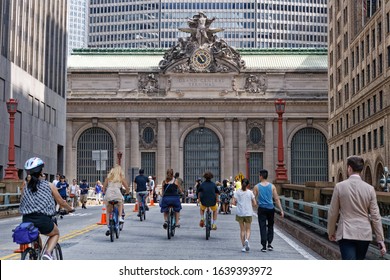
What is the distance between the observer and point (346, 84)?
6184cm

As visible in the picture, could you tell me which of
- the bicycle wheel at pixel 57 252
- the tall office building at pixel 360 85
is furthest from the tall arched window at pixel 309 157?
the bicycle wheel at pixel 57 252

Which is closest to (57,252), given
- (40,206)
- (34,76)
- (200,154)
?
(40,206)

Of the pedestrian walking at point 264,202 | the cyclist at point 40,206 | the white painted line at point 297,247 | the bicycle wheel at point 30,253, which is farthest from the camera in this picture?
the pedestrian walking at point 264,202

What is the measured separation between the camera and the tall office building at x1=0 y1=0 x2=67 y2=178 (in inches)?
1981

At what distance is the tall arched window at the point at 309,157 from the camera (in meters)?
80.1

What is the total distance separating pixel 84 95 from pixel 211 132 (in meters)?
15.2

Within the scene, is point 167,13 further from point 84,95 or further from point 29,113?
point 29,113

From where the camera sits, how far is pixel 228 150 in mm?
79938

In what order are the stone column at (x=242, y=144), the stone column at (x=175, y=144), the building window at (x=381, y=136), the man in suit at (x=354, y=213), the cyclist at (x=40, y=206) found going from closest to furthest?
1. the man in suit at (x=354, y=213)
2. the cyclist at (x=40, y=206)
3. the building window at (x=381, y=136)
4. the stone column at (x=175, y=144)
5. the stone column at (x=242, y=144)

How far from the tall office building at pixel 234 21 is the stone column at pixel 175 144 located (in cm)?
8231

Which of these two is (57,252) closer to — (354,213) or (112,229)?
(354,213)

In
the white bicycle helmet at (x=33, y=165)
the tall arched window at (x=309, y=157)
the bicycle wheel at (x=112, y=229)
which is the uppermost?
the tall arched window at (x=309, y=157)

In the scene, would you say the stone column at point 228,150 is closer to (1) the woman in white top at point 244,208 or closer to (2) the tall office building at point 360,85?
(2) the tall office building at point 360,85
